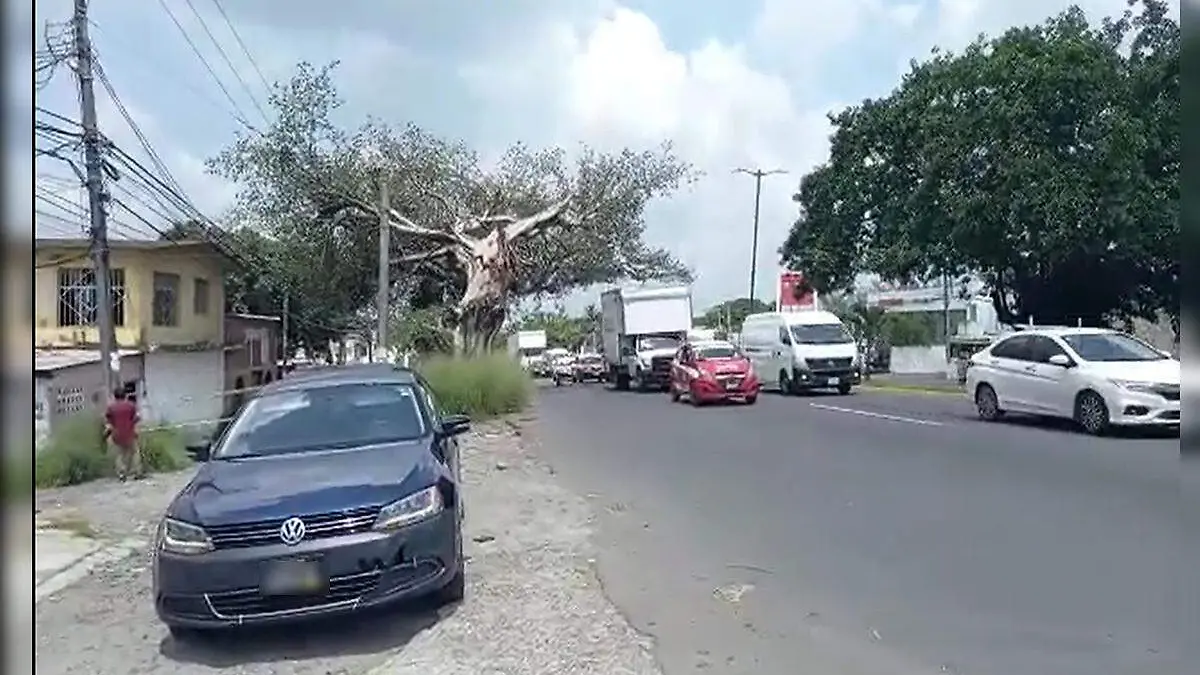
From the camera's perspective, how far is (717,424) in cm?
2102

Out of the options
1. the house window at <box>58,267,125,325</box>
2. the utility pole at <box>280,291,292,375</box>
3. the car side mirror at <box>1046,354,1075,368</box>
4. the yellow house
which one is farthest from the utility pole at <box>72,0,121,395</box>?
the utility pole at <box>280,291,292,375</box>

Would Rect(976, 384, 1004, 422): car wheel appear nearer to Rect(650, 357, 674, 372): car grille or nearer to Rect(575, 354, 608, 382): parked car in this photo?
Rect(650, 357, 674, 372): car grille

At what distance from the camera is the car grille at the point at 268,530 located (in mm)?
6586

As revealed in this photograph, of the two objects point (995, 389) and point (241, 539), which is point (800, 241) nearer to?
point (995, 389)

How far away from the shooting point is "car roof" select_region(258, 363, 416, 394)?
887 centimetres

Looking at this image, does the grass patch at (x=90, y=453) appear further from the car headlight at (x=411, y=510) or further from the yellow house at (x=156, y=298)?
the car headlight at (x=411, y=510)

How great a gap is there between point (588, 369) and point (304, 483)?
4845 centimetres

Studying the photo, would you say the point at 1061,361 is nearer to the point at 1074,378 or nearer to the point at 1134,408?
the point at 1074,378

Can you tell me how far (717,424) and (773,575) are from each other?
1309 centimetres

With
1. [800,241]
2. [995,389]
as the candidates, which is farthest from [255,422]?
[800,241]

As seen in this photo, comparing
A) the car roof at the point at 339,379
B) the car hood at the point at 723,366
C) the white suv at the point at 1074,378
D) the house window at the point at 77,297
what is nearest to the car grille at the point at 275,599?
the car roof at the point at 339,379

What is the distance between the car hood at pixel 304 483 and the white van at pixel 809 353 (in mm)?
23213

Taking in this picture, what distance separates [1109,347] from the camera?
54.6 ft

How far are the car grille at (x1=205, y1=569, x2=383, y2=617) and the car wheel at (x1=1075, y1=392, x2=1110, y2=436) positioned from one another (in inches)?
477
